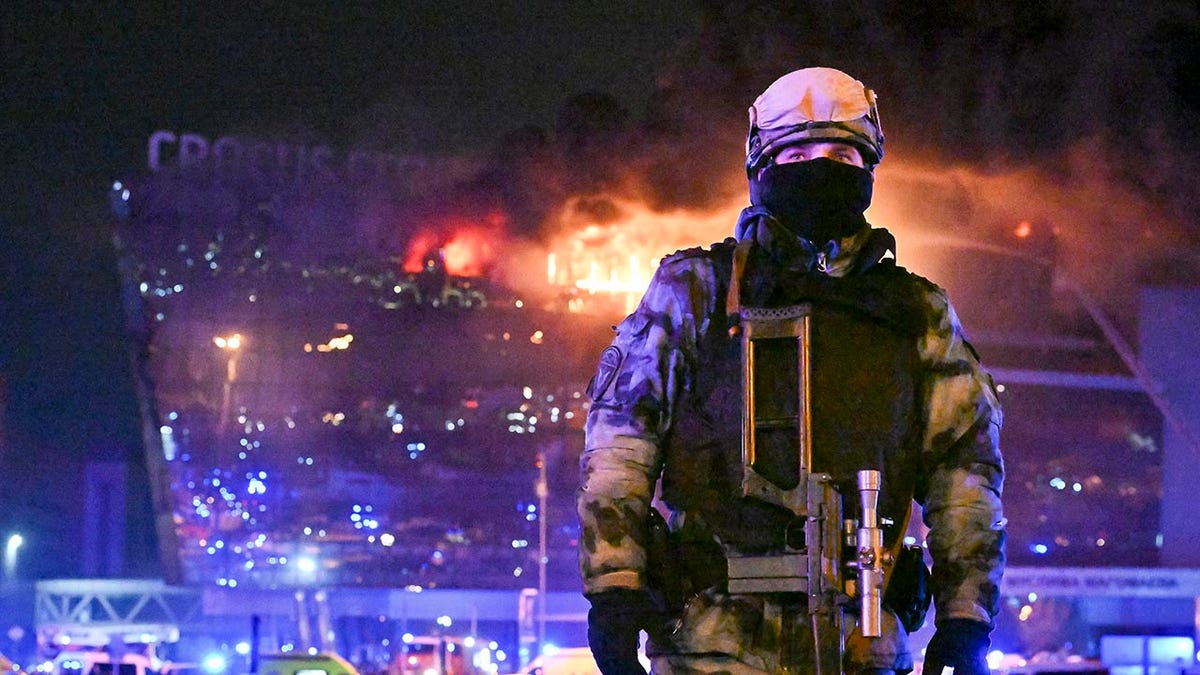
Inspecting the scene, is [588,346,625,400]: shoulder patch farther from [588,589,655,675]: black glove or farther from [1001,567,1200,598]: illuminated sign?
[1001,567,1200,598]: illuminated sign

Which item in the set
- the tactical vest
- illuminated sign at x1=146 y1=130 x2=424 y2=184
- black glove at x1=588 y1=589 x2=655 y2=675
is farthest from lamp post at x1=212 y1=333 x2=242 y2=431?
black glove at x1=588 y1=589 x2=655 y2=675

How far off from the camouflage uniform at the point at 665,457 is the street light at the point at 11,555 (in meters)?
62.0

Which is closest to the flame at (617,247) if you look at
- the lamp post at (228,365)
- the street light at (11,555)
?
the lamp post at (228,365)

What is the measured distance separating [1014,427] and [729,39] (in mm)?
29914

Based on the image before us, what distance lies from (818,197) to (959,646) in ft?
3.11

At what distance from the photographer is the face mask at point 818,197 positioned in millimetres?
3389

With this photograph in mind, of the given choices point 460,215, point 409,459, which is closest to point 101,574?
point 409,459

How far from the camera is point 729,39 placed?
28.0m

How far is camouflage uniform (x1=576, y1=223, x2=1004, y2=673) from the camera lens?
→ 3184 mm

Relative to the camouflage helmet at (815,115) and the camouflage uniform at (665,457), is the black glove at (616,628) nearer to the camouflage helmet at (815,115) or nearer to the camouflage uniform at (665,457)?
the camouflage uniform at (665,457)

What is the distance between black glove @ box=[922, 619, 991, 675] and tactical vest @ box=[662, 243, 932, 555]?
0.64 ft

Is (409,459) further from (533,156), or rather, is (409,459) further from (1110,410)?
(1110,410)

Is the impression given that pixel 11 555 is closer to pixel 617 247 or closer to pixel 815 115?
pixel 617 247

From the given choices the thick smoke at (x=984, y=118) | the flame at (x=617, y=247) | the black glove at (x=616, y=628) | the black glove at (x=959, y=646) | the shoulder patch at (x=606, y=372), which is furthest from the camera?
the flame at (x=617, y=247)
